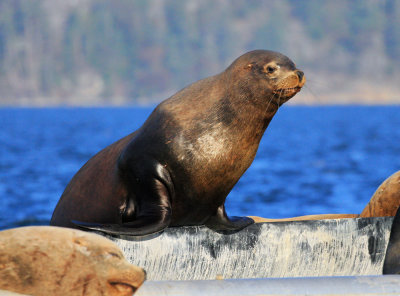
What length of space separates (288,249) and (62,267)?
89.6 inches

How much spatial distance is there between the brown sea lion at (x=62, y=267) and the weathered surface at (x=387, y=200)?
342 centimetres

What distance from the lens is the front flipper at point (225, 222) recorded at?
5578 millimetres

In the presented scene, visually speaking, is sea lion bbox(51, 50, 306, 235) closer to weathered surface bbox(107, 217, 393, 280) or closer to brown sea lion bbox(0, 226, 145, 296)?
weathered surface bbox(107, 217, 393, 280)

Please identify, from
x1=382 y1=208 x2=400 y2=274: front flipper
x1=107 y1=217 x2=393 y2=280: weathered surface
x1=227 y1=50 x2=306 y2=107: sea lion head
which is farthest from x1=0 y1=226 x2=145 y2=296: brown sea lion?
x1=227 y1=50 x2=306 y2=107: sea lion head

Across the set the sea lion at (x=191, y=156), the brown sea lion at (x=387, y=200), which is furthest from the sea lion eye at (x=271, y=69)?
the brown sea lion at (x=387, y=200)

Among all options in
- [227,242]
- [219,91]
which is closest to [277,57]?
[219,91]

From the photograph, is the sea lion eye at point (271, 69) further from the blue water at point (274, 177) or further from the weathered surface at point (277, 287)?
the blue water at point (274, 177)

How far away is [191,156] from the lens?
5684 mm

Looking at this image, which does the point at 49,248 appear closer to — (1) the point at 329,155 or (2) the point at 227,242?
(2) the point at 227,242

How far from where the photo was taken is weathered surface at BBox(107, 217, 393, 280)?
5.29m

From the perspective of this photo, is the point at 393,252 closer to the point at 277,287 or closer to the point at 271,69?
the point at 271,69

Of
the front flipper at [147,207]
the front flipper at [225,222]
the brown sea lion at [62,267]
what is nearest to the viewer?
the brown sea lion at [62,267]

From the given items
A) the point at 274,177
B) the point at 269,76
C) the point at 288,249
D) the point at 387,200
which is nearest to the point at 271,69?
the point at 269,76

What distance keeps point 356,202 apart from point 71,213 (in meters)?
17.6
